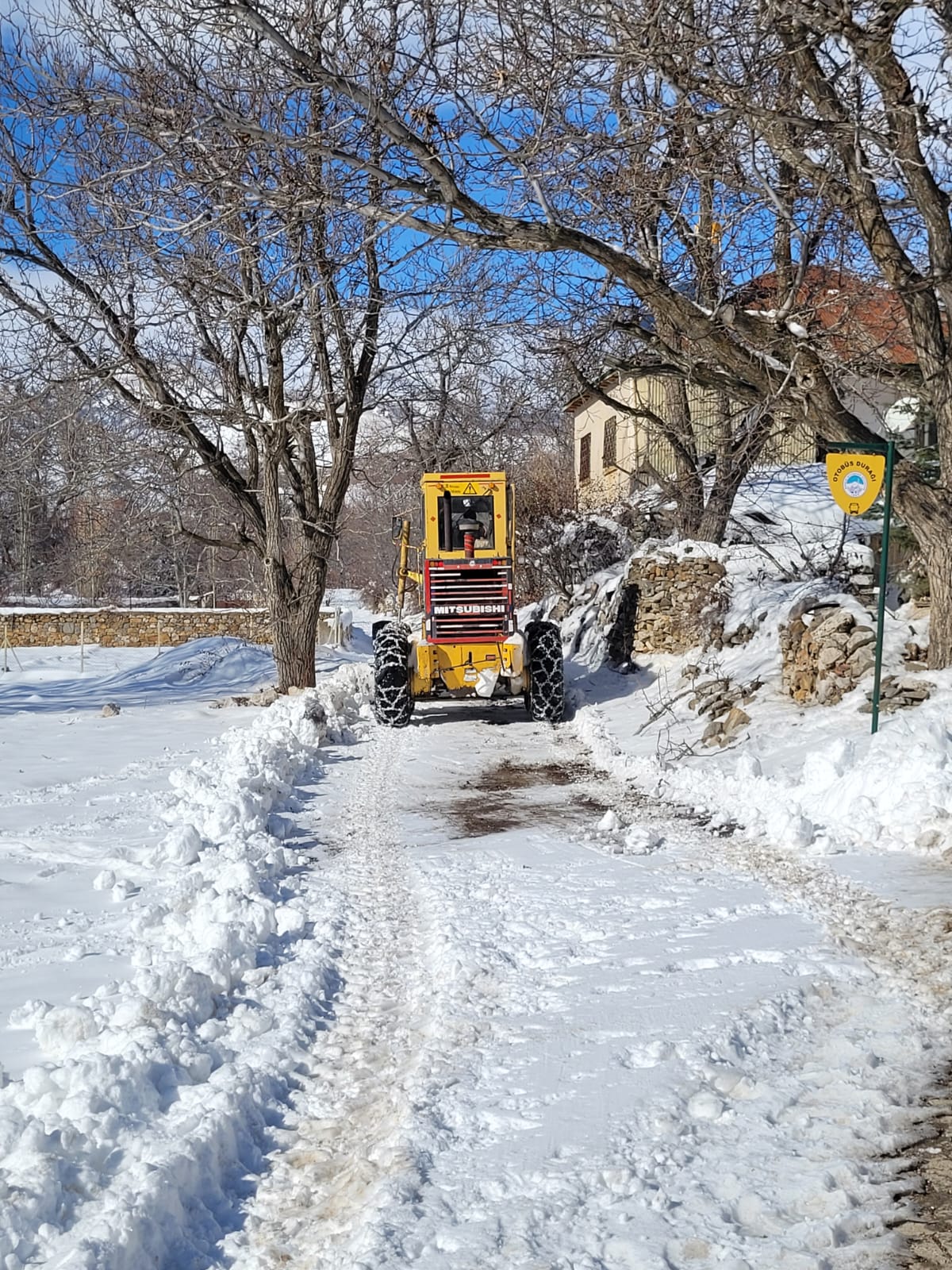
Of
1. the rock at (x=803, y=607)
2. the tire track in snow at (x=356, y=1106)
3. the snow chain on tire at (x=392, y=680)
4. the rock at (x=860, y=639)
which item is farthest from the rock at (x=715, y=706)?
the tire track in snow at (x=356, y=1106)

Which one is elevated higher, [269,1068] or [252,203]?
[252,203]

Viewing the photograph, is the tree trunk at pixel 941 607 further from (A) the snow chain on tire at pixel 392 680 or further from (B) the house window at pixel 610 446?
(B) the house window at pixel 610 446

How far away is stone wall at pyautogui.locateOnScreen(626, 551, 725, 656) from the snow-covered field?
284 inches

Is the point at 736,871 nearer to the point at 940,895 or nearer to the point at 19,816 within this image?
the point at 940,895

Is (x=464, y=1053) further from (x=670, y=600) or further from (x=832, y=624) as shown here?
(x=670, y=600)

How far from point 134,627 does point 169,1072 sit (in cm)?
3077

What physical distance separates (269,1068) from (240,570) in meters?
45.8

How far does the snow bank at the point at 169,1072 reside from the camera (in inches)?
124

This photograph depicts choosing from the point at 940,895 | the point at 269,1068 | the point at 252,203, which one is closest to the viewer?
the point at 269,1068

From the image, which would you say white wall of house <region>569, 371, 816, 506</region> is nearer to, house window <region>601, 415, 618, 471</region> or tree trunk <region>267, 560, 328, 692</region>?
house window <region>601, 415, 618, 471</region>

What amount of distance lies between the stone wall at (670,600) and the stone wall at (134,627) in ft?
54.6

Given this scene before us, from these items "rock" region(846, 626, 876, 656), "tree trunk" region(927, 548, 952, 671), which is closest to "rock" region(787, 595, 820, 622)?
"rock" region(846, 626, 876, 656)

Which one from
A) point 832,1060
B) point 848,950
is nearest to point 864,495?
point 848,950

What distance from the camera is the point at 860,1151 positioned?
3.60m
